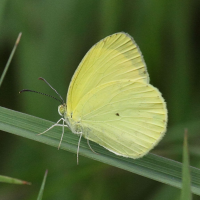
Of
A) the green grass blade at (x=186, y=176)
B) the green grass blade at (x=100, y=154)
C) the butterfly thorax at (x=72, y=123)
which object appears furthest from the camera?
the butterfly thorax at (x=72, y=123)

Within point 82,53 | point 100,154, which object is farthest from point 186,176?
point 82,53

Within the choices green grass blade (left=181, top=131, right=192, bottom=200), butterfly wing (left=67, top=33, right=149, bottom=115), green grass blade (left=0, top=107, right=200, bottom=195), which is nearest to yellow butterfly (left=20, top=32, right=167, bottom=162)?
butterfly wing (left=67, top=33, right=149, bottom=115)

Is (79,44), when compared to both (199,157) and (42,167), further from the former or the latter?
(199,157)

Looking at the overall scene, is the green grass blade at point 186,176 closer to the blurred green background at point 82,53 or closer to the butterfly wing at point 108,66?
the butterfly wing at point 108,66

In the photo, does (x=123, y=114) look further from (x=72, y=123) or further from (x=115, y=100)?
(x=72, y=123)

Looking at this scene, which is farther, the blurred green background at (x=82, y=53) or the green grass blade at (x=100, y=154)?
the blurred green background at (x=82, y=53)

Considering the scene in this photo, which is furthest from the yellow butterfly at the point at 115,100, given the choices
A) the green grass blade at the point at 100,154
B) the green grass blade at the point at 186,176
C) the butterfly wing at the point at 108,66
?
the green grass blade at the point at 186,176
